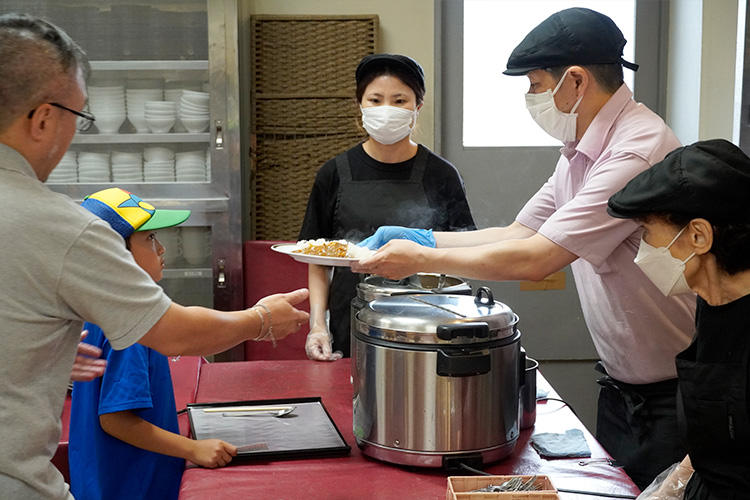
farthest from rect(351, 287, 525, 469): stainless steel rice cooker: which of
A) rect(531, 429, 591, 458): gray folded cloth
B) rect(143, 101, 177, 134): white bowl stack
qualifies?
rect(143, 101, 177, 134): white bowl stack

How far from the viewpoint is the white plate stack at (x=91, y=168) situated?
3721 millimetres

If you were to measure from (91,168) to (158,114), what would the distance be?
1.39 feet

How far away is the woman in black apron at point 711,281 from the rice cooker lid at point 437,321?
0.35 metres

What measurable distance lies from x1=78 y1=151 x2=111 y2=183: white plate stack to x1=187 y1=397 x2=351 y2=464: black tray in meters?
2.05

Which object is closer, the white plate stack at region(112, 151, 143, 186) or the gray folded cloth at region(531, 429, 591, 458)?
the gray folded cloth at region(531, 429, 591, 458)

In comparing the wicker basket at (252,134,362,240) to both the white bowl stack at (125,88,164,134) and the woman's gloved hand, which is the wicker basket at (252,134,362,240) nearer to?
the white bowl stack at (125,88,164,134)

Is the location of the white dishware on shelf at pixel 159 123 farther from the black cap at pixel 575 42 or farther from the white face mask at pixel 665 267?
the white face mask at pixel 665 267

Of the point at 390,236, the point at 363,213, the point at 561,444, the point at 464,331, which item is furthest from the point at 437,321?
the point at 363,213

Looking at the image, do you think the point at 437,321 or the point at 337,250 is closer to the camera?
the point at 437,321

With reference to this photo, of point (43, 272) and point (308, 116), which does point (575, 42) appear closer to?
point (43, 272)

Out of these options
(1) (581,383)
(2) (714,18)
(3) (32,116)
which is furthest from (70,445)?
(2) (714,18)

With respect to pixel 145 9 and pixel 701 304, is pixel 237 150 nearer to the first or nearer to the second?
pixel 145 9

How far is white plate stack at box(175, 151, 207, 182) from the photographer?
3742 millimetres

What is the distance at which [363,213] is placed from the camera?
2779 mm
